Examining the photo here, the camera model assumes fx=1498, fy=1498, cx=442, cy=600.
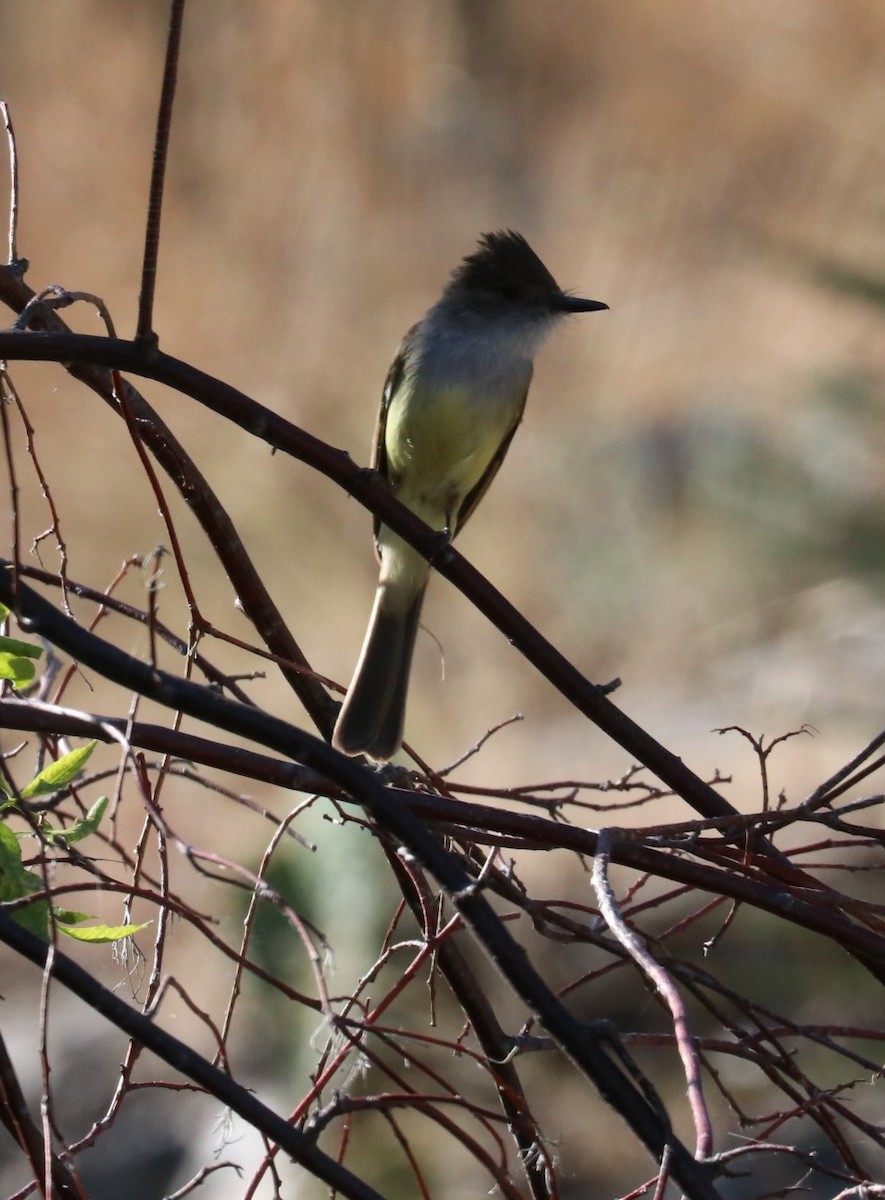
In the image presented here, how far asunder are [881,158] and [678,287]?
134 cm

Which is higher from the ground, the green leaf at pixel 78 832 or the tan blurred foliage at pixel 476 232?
the tan blurred foliage at pixel 476 232

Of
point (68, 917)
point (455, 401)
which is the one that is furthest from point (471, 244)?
point (68, 917)

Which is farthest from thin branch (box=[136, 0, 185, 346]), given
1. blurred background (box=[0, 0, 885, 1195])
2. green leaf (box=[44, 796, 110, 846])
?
blurred background (box=[0, 0, 885, 1195])

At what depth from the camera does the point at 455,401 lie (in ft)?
11.3

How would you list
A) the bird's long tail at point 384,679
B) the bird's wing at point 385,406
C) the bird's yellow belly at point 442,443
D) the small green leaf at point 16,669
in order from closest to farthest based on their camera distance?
the small green leaf at point 16,669, the bird's long tail at point 384,679, the bird's yellow belly at point 442,443, the bird's wing at point 385,406

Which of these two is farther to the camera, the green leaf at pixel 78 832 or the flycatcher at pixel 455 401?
the flycatcher at pixel 455 401

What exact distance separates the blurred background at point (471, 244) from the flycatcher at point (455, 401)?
429 cm

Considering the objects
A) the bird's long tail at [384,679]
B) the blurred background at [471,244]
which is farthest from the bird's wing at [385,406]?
the blurred background at [471,244]

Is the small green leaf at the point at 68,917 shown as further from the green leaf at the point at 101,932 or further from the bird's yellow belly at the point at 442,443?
the bird's yellow belly at the point at 442,443

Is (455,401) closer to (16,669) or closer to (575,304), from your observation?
(575,304)

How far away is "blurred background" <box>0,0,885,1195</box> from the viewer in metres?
8.22

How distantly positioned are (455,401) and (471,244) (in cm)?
565

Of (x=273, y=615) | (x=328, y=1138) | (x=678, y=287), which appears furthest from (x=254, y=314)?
(x=273, y=615)

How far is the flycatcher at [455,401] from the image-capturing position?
3467mm
